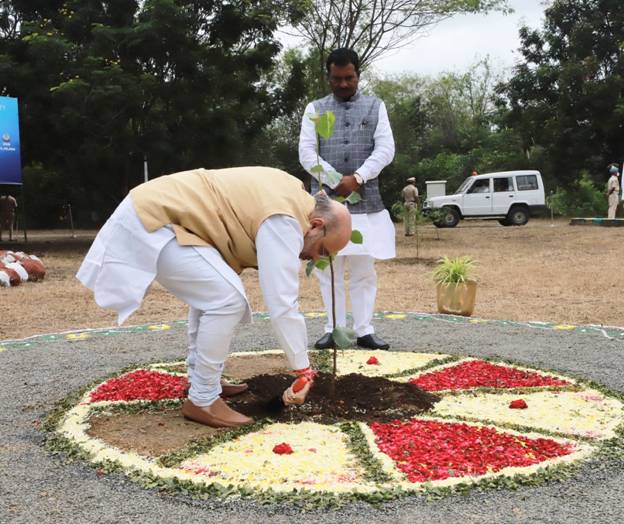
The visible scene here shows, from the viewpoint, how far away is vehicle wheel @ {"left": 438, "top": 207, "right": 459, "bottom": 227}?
25.4 m

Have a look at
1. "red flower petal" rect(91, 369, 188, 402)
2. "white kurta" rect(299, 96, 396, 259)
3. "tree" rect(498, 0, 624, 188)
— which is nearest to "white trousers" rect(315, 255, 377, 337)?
"white kurta" rect(299, 96, 396, 259)

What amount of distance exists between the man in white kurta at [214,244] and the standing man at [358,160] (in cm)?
193

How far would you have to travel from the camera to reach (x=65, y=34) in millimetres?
16703

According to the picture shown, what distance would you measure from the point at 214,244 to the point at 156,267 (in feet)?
0.91

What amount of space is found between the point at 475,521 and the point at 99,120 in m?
14.8

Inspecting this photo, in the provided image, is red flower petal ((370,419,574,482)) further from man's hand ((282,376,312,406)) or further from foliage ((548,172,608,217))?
foliage ((548,172,608,217))

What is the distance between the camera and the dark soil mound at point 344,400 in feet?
12.0

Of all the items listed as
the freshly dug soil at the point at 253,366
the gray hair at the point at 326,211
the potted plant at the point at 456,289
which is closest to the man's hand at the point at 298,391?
the gray hair at the point at 326,211

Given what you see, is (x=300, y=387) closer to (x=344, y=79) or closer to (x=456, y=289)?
(x=344, y=79)

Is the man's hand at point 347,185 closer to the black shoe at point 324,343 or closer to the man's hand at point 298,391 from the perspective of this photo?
the black shoe at point 324,343

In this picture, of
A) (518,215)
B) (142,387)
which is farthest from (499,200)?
(142,387)

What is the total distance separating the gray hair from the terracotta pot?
4237mm

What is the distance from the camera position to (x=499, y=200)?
25250mm

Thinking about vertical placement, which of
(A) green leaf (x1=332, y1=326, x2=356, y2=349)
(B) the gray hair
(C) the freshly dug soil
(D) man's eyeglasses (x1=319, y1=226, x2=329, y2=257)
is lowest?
(C) the freshly dug soil
